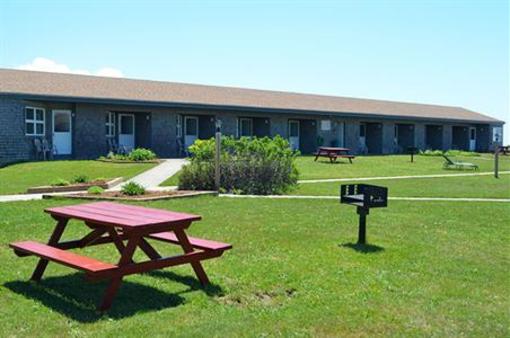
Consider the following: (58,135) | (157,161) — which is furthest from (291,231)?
(58,135)

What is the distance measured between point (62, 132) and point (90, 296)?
22.9 m

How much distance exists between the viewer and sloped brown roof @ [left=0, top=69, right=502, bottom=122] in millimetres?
26984

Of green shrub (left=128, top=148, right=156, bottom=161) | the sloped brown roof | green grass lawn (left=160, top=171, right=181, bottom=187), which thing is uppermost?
the sloped brown roof

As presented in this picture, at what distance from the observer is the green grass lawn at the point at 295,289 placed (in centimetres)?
505

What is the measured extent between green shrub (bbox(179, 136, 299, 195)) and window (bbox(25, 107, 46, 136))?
12.2 m

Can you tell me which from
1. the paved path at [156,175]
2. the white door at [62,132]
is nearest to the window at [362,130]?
the paved path at [156,175]

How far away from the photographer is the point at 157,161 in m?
25.3

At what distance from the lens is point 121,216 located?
6.08 metres

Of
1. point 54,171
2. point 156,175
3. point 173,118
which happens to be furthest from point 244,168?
point 173,118

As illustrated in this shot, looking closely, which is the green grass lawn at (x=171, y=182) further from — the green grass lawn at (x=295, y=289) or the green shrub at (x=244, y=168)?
the green grass lawn at (x=295, y=289)

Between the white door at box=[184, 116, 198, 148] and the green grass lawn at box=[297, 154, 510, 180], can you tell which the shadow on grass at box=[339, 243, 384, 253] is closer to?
the green grass lawn at box=[297, 154, 510, 180]

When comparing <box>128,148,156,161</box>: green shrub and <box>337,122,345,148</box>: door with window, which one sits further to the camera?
<box>337,122,345,148</box>: door with window

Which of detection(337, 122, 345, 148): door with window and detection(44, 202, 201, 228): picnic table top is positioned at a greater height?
detection(337, 122, 345, 148): door with window

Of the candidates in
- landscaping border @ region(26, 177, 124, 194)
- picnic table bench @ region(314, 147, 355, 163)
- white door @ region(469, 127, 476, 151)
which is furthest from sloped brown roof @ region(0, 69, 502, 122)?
landscaping border @ region(26, 177, 124, 194)
